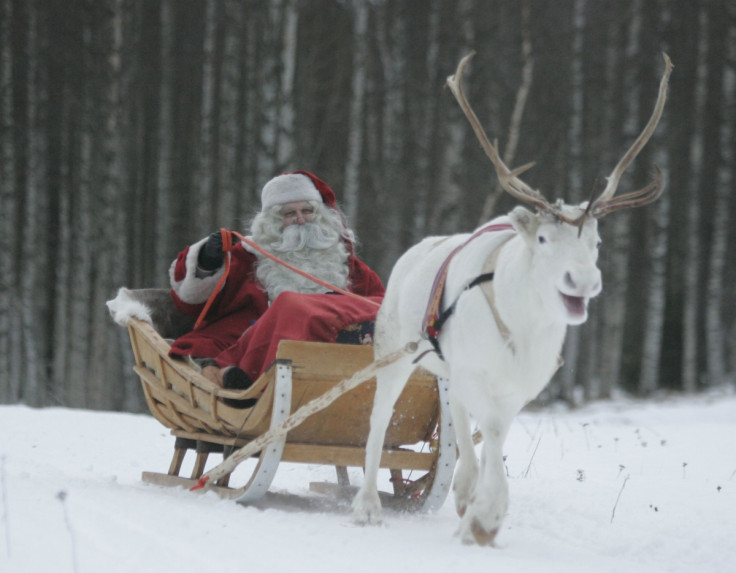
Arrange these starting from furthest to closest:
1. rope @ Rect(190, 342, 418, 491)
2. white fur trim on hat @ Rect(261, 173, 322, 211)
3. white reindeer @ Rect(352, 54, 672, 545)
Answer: white fur trim on hat @ Rect(261, 173, 322, 211) → rope @ Rect(190, 342, 418, 491) → white reindeer @ Rect(352, 54, 672, 545)

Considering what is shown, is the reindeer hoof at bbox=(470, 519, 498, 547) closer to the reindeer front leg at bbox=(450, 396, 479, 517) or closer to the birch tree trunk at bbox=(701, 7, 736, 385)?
the reindeer front leg at bbox=(450, 396, 479, 517)

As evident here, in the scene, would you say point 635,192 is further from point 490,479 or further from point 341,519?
point 341,519

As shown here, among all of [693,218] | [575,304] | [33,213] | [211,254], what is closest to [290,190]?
Result: [211,254]

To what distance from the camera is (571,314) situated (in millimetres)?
3305

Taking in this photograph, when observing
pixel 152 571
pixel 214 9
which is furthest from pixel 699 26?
pixel 152 571

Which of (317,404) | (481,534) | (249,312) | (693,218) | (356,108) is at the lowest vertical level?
(481,534)

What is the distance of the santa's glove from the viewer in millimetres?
5535

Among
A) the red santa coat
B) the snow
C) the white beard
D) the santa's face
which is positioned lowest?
the snow

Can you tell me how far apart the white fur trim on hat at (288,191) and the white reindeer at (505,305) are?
1.90m

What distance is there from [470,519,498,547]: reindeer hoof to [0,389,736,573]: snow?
0.12ft

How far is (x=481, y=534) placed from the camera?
361 centimetres

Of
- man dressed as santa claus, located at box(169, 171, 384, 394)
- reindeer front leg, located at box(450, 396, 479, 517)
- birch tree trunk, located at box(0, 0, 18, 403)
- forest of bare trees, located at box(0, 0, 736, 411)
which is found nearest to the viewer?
reindeer front leg, located at box(450, 396, 479, 517)

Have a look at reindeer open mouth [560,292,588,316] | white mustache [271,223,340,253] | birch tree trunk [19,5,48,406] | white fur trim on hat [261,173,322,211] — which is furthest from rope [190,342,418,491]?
birch tree trunk [19,5,48,406]

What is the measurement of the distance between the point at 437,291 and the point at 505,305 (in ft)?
1.62
